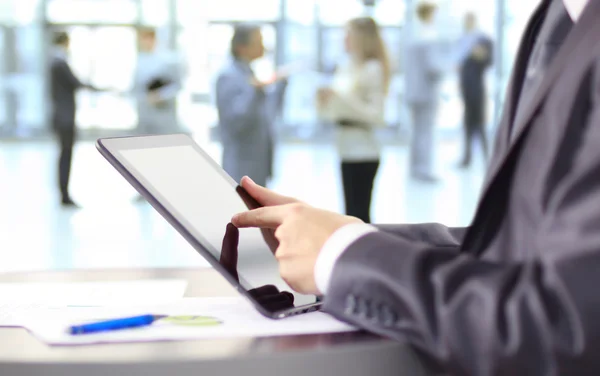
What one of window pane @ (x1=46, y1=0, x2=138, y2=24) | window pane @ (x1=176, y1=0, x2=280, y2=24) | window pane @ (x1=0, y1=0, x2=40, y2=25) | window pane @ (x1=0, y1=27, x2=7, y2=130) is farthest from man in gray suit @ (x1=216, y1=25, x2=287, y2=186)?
window pane @ (x1=0, y1=27, x2=7, y2=130)

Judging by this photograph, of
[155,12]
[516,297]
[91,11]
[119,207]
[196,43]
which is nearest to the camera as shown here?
[516,297]

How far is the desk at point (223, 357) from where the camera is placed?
0.80 m

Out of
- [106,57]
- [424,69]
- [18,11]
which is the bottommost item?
[424,69]

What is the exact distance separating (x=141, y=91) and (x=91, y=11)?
4.85 metres

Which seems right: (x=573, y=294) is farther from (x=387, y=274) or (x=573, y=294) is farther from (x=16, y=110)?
(x=16, y=110)

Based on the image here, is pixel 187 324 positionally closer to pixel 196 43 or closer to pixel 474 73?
pixel 474 73

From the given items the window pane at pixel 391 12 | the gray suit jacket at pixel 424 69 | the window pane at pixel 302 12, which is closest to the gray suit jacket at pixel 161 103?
the gray suit jacket at pixel 424 69

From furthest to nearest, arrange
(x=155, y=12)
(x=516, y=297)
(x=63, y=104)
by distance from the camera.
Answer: (x=155, y=12)
(x=63, y=104)
(x=516, y=297)

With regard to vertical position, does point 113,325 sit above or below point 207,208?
below

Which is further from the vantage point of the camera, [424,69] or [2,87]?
[2,87]

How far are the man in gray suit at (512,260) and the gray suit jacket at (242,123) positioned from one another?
3.43 metres

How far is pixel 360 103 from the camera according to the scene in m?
4.75

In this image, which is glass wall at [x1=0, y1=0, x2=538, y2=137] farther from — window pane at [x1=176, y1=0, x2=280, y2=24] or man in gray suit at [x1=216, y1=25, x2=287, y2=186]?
man in gray suit at [x1=216, y1=25, x2=287, y2=186]

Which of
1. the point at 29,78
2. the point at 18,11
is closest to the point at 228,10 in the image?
the point at 18,11
